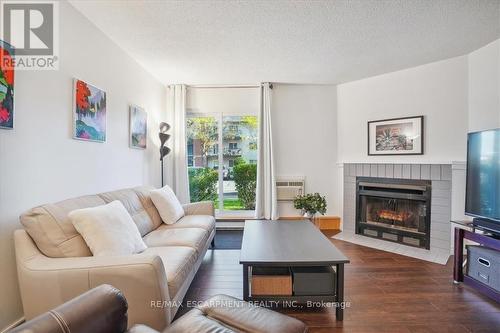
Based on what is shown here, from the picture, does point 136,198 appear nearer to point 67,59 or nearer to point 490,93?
point 67,59

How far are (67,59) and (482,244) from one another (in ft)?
12.5

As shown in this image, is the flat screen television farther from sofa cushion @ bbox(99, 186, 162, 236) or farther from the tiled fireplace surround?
sofa cushion @ bbox(99, 186, 162, 236)

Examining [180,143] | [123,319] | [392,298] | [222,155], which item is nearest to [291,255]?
[392,298]

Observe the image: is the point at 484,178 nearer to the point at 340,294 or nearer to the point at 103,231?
the point at 340,294

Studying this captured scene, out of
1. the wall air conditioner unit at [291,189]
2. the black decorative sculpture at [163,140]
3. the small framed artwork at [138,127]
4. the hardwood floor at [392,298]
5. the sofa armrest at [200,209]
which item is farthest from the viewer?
the wall air conditioner unit at [291,189]

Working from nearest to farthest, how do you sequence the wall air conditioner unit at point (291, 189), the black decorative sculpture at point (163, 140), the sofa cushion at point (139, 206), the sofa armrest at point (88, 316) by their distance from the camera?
the sofa armrest at point (88, 316), the sofa cushion at point (139, 206), the black decorative sculpture at point (163, 140), the wall air conditioner unit at point (291, 189)

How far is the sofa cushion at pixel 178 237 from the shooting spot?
2.17 metres

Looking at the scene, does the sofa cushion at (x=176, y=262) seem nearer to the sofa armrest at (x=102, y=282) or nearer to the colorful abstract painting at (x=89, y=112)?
the sofa armrest at (x=102, y=282)

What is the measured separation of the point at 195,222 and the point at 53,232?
55.1 inches

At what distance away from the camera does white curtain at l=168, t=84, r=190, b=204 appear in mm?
4238

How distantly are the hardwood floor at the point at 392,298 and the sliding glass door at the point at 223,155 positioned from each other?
1.64 m

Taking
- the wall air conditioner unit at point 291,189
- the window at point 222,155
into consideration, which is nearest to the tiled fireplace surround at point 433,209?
the wall air conditioner unit at point 291,189

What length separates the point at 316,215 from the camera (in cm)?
431

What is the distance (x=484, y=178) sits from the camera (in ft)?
7.48
